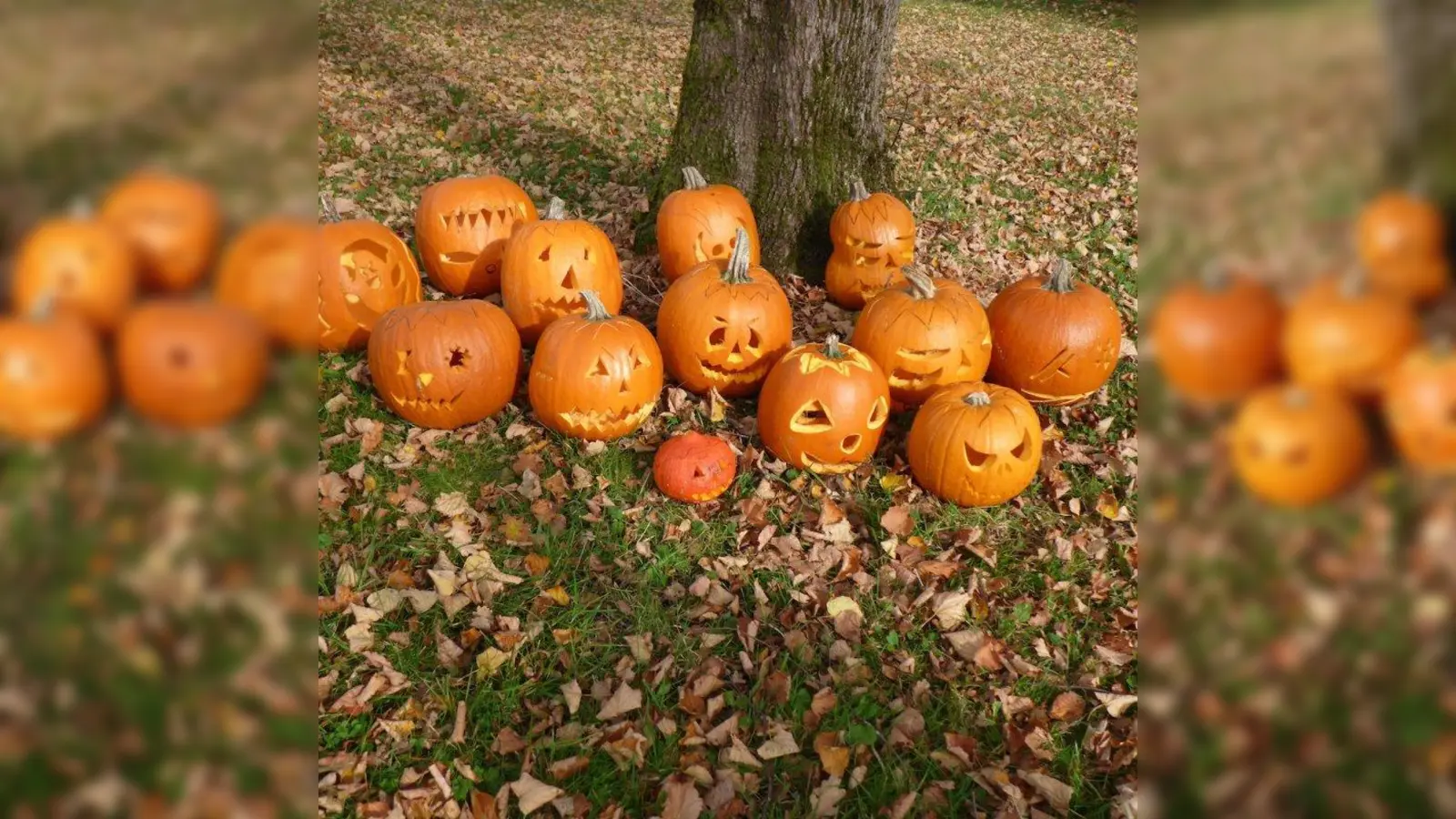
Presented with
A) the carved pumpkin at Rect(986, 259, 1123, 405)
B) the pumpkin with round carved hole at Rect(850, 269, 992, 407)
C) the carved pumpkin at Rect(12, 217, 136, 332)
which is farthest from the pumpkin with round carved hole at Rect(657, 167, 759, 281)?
the carved pumpkin at Rect(12, 217, 136, 332)

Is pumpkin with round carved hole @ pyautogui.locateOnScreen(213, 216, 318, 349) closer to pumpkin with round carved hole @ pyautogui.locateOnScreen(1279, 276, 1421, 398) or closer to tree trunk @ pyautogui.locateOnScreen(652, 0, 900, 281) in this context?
pumpkin with round carved hole @ pyautogui.locateOnScreen(1279, 276, 1421, 398)

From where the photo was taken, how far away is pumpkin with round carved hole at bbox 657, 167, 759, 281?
5949mm

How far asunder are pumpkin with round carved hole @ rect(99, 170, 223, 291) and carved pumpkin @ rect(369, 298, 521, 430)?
3.77m

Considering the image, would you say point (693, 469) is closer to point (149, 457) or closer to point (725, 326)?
point (725, 326)

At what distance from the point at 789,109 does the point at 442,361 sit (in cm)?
321

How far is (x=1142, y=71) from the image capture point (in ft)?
2.79

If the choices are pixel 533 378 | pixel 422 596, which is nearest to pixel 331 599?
pixel 422 596

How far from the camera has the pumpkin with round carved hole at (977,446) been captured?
14.5 feet

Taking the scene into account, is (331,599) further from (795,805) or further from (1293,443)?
(1293,443)

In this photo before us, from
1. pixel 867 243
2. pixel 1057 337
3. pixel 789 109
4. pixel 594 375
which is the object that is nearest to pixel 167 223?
pixel 594 375

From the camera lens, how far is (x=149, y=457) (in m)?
0.97

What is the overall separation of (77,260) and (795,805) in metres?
2.97

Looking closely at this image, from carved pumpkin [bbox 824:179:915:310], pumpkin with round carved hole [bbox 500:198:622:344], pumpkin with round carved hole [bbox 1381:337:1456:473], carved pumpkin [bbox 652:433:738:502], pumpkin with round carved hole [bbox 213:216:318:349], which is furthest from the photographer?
carved pumpkin [bbox 824:179:915:310]

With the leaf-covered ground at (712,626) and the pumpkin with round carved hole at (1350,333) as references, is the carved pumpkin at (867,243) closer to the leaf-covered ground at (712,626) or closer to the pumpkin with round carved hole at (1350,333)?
the leaf-covered ground at (712,626)
